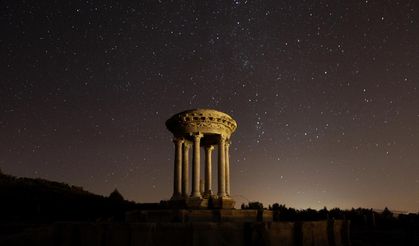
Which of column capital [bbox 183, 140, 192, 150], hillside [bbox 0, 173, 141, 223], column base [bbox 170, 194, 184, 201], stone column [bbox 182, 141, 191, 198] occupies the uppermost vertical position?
column capital [bbox 183, 140, 192, 150]

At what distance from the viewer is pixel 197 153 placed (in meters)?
18.9

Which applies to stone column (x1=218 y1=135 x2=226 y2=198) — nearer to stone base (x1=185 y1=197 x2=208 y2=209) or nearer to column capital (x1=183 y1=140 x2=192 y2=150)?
stone base (x1=185 y1=197 x2=208 y2=209)

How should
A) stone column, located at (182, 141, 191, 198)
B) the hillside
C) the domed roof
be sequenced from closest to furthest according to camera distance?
the domed roof → stone column, located at (182, 141, 191, 198) → the hillside

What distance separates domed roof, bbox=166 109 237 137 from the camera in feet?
61.5

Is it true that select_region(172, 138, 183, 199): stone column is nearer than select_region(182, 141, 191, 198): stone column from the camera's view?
No

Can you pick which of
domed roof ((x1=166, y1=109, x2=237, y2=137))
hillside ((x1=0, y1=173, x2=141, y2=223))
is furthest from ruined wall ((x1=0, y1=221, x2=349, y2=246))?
hillside ((x1=0, y1=173, x2=141, y2=223))

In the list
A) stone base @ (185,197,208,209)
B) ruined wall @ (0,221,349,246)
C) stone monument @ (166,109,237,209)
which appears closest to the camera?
ruined wall @ (0,221,349,246)

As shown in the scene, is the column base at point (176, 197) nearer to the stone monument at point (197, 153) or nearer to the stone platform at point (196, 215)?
the stone monument at point (197, 153)

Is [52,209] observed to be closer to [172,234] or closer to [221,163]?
[221,163]

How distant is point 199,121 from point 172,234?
10.6 meters

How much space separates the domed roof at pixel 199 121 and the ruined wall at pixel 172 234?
33.6ft

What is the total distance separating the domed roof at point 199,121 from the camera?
18.7 meters

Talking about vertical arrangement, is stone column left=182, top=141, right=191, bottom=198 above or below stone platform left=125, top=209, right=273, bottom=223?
above

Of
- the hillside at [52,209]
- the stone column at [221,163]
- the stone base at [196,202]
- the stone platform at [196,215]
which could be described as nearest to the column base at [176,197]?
the stone base at [196,202]
